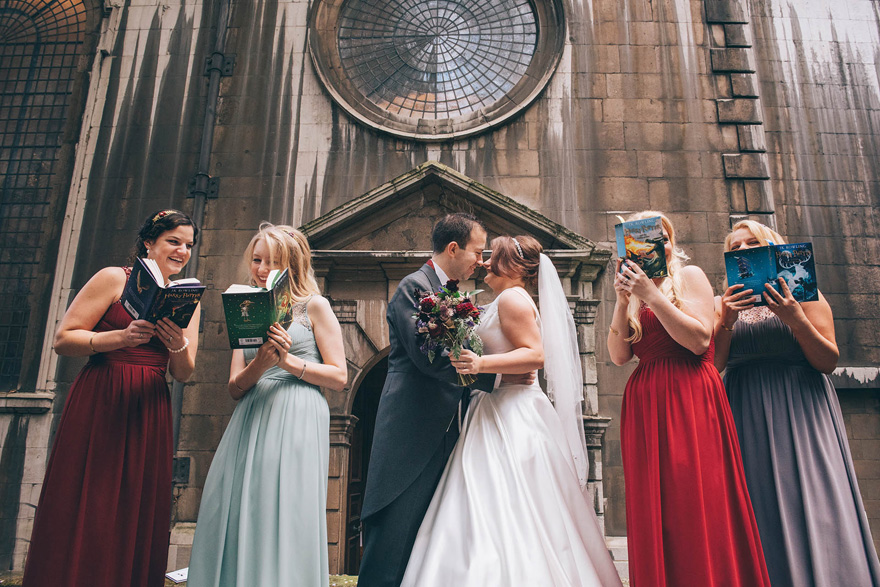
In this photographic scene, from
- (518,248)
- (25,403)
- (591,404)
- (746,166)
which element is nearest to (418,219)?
(591,404)

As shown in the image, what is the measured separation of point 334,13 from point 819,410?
9000 mm

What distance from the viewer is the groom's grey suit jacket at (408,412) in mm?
2912

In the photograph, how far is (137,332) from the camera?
293 centimetres

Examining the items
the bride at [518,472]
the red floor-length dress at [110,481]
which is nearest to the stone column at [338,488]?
the red floor-length dress at [110,481]

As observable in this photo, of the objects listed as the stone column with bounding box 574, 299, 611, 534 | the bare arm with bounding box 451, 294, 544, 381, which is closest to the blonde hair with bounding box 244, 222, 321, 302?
the bare arm with bounding box 451, 294, 544, 381

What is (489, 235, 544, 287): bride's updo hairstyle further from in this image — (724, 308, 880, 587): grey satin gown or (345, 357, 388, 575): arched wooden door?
(345, 357, 388, 575): arched wooden door

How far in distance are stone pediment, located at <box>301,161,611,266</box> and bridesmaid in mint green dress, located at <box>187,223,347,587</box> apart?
437 centimetres

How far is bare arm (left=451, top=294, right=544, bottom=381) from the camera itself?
3.07 m

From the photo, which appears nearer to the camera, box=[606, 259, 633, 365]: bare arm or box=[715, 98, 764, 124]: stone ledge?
box=[606, 259, 633, 365]: bare arm

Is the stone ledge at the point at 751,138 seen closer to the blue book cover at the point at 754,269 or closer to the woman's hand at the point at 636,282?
the blue book cover at the point at 754,269

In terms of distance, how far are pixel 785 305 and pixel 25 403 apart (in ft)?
30.1

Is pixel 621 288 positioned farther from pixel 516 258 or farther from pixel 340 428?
pixel 340 428

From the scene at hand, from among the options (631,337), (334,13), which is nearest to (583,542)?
(631,337)

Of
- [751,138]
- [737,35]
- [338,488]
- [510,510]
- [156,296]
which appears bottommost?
[338,488]
